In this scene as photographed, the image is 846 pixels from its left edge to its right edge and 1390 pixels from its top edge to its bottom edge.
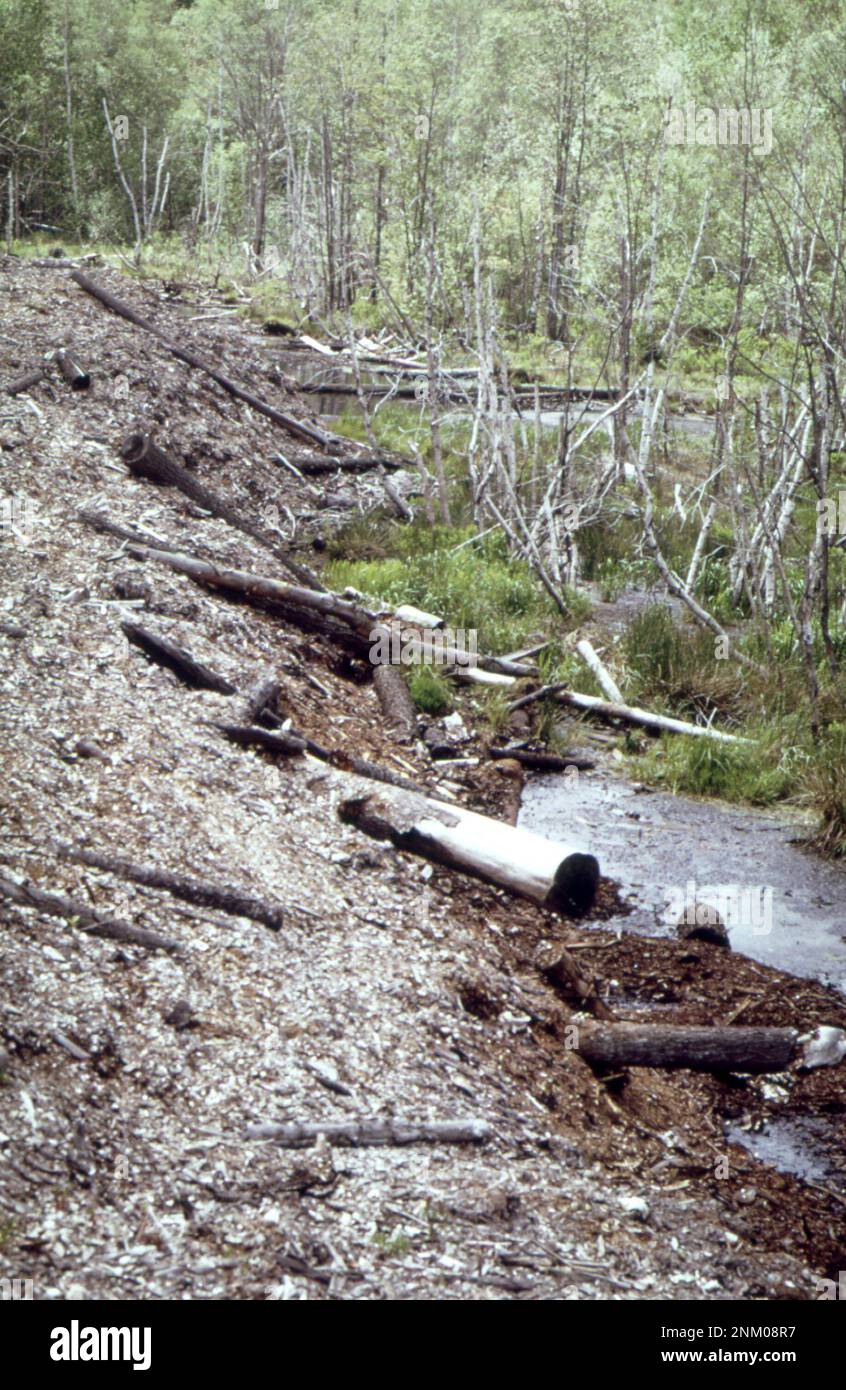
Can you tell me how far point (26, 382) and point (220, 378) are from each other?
3.61 meters

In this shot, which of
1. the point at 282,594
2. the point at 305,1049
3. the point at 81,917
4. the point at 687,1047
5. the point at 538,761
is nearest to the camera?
the point at 305,1049

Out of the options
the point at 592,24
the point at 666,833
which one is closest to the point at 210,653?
the point at 666,833

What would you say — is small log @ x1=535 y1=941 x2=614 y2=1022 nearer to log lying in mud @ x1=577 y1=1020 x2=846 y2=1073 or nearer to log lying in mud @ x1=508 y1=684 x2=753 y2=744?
log lying in mud @ x1=577 y1=1020 x2=846 y2=1073

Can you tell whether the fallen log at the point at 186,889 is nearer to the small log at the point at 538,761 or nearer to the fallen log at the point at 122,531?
the small log at the point at 538,761

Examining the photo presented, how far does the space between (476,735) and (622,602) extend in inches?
144

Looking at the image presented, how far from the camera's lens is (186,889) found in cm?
577

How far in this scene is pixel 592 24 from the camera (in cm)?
3186

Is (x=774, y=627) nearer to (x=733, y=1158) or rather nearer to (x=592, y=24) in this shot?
(x=733, y=1158)

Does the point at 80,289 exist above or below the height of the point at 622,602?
above

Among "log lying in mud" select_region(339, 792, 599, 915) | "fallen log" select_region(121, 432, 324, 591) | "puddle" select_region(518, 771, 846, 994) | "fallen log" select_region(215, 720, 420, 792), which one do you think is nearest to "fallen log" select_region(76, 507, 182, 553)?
"fallen log" select_region(121, 432, 324, 591)

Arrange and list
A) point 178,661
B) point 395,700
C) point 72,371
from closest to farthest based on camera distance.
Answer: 1. point 178,661
2. point 395,700
3. point 72,371

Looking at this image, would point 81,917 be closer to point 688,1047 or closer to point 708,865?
point 688,1047

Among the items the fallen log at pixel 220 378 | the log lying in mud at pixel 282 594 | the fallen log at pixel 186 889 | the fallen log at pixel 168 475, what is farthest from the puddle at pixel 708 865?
the fallen log at pixel 220 378

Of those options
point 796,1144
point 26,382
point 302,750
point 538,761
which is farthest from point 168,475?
point 796,1144
